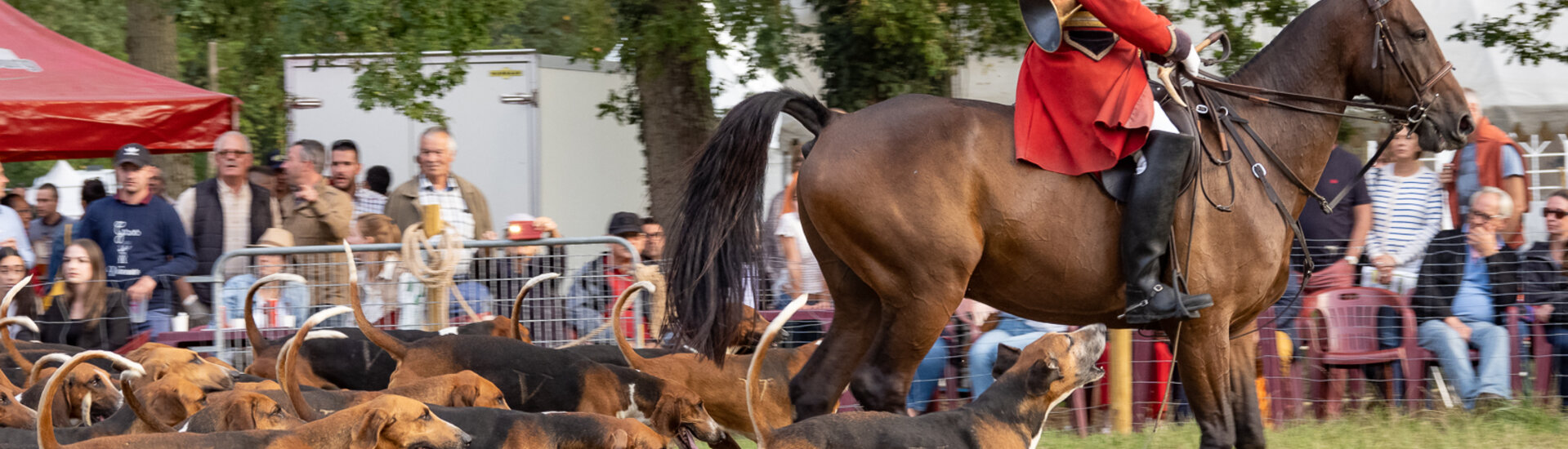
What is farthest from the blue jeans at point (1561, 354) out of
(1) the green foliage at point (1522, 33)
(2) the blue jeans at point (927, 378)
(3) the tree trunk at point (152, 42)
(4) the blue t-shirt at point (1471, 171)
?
(3) the tree trunk at point (152, 42)

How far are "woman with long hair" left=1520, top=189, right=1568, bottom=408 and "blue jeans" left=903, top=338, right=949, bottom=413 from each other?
296 cm

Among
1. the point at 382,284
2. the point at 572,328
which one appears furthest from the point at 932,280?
the point at 382,284

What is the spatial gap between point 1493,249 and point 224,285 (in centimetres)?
646

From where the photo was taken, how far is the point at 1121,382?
7.33m

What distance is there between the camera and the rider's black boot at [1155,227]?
497cm

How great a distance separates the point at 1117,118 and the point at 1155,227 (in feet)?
1.26

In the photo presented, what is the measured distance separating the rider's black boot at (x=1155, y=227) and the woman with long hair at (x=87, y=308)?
539cm

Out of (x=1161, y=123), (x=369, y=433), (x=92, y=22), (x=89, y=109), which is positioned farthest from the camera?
(x=92, y=22)

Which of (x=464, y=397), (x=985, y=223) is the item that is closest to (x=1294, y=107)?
(x=985, y=223)

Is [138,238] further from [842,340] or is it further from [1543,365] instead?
[1543,365]

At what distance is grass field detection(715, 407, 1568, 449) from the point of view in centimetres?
659

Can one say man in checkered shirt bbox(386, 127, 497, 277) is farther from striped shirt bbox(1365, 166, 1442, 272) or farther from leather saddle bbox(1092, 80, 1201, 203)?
striped shirt bbox(1365, 166, 1442, 272)

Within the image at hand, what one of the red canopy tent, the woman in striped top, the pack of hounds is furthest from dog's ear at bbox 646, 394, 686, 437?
the red canopy tent

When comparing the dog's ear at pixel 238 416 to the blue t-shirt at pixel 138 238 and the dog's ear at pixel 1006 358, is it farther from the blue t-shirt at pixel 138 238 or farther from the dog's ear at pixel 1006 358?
the blue t-shirt at pixel 138 238
